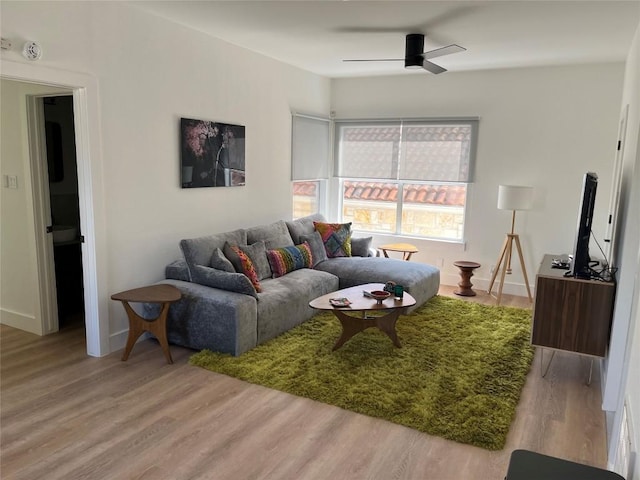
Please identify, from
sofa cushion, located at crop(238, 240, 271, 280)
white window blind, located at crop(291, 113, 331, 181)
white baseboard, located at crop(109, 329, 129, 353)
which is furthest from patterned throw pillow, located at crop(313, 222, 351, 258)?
white baseboard, located at crop(109, 329, 129, 353)

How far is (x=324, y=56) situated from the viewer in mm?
5316

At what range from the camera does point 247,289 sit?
13.1ft

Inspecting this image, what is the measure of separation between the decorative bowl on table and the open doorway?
8.92 ft

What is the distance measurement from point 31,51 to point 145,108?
3.45ft

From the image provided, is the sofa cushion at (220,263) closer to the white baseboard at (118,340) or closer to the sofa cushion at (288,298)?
the sofa cushion at (288,298)

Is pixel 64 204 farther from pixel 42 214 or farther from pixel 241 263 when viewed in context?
pixel 241 263

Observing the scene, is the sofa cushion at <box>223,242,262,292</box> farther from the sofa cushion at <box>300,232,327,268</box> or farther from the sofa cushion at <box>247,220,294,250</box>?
the sofa cushion at <box>300,232,327,268</box>

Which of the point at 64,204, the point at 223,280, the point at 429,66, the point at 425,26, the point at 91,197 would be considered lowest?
the point at 223,280

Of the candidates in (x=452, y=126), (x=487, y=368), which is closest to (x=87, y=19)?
(x=487, y=368)

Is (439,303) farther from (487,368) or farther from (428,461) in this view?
(428,461)

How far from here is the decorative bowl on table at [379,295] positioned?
4.08m

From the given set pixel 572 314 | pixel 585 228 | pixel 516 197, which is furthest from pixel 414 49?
pixel 572 314

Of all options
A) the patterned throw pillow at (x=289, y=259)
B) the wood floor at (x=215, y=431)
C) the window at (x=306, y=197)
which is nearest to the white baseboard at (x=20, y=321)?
the wood floor at (x=215, y=431)

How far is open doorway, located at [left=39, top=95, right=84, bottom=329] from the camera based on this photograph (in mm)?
4684
